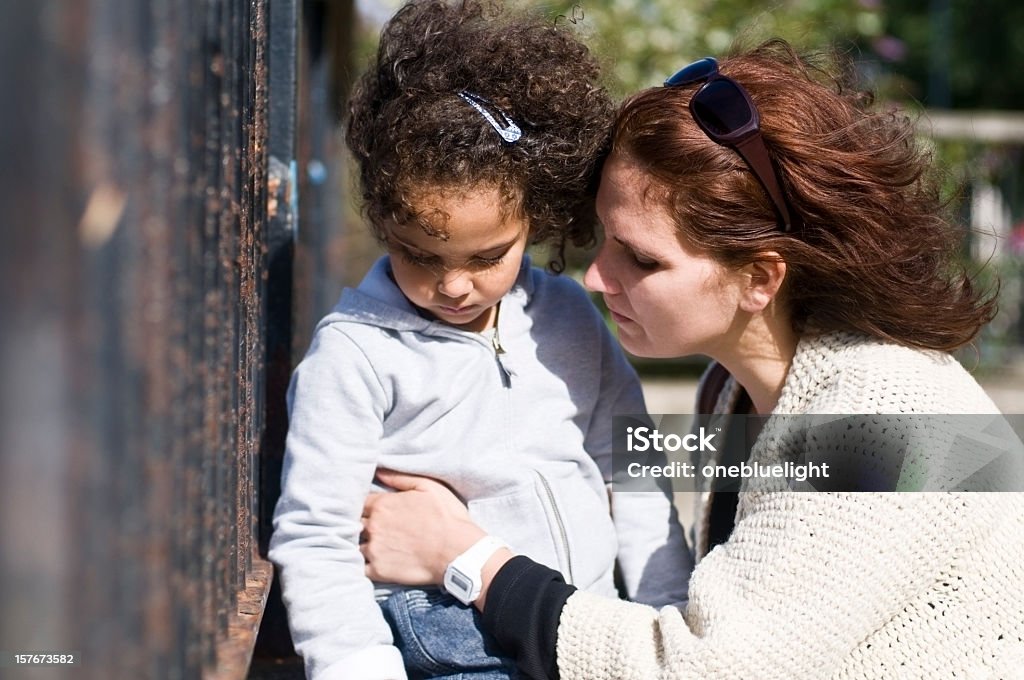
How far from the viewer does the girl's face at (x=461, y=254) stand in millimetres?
1701

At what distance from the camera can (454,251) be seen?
1.71m

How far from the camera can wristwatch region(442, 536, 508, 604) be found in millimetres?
1677

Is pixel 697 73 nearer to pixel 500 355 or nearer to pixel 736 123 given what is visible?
pixel 736 123

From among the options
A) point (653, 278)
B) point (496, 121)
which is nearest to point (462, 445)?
point (653, 278)

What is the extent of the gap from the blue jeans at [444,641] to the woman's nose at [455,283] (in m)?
0.47

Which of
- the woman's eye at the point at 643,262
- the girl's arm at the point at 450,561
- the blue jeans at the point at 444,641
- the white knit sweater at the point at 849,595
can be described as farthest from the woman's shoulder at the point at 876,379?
the blue jeans at the point at 444,641

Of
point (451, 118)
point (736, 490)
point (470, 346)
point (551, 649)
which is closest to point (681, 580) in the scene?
point (736, 490)

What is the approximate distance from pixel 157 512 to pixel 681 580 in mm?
1369

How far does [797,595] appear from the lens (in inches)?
57.9

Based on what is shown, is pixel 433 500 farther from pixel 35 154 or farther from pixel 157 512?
pixel 35 154

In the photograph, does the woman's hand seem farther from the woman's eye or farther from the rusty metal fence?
the rusty metal fence

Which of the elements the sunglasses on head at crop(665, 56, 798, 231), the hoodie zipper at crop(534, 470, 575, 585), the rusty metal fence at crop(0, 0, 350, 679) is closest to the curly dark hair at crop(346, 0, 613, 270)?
the sunglasses on head at crop(665, 56, 798, 231)

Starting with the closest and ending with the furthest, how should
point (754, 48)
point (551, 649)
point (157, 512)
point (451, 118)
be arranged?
point (157, 512) < point (551, 649) < point (451, 118) < point (754, 48)

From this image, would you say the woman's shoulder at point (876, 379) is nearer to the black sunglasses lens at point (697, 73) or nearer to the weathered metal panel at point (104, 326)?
the black sunglasses lens at point (697, 73)
